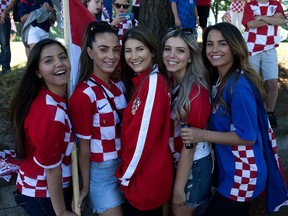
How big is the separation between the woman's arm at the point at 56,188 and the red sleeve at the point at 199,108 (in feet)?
3.16

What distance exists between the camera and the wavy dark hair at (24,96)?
2.29 meters

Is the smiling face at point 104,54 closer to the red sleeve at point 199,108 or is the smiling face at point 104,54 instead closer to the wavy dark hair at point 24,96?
the wavy dark hair at point 24,96

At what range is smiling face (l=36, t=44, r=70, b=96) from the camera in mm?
2365

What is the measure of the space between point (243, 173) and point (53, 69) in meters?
1.51

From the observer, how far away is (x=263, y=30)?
4633 millimetres

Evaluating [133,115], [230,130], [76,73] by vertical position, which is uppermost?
[76,73]

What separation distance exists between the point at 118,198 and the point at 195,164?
0.64m

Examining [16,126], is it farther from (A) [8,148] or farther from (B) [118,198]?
(A) [8,148]

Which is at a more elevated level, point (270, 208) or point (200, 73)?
point (200, 73)

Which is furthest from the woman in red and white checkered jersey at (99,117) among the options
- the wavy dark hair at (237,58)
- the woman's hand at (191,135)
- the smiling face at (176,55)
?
the wavy dark hair at (237,58)

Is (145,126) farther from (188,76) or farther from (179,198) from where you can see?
(179,198)

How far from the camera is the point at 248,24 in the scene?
4.65m

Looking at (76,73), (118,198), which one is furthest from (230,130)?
(76,73)

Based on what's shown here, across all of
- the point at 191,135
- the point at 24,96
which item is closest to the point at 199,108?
the point at 191,135
